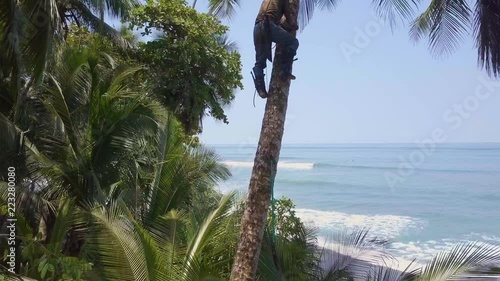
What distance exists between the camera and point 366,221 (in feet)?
85.7

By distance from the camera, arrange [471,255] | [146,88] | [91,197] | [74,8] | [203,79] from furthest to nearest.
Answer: [74,8], [203,79], [146,88], [91,197], [471,255]

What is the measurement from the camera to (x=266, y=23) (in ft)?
13.2

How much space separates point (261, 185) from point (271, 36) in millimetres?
1157

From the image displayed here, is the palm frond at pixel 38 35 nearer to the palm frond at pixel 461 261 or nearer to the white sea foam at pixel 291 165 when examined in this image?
the palm frond at pixel 461 261

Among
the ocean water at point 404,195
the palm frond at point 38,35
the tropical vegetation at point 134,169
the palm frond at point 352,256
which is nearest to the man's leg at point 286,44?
the tropical vegetation at point 134,169

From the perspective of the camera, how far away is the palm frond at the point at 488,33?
20.1ft

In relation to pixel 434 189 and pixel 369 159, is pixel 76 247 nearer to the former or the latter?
pixel 434 189

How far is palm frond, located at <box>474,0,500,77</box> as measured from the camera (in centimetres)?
611

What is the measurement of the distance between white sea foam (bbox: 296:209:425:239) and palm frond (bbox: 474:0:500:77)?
17.0 m

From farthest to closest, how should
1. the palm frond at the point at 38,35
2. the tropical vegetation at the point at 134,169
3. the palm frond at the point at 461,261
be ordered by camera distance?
the palm frond at the point at 38,35 → the tropical vegetation at the point at 134,169 → the palm frond at the point at 461,261

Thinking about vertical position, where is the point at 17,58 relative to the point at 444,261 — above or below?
above

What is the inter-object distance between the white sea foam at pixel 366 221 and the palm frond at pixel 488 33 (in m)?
17.0

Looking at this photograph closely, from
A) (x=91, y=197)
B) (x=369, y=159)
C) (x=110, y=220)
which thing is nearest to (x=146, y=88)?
(x=91, y=197)

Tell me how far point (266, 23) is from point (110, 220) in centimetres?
251
